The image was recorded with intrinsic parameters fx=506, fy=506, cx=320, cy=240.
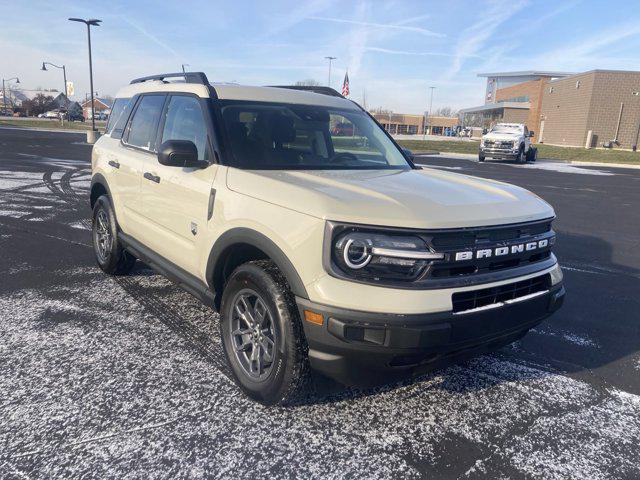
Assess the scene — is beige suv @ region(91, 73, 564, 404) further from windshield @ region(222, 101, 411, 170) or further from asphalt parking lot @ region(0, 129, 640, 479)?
asphalt parking lot @ region(0, 129, 640, 479)

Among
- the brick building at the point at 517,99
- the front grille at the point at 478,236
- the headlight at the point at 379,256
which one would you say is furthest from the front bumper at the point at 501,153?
the brick building at the point at 517,99

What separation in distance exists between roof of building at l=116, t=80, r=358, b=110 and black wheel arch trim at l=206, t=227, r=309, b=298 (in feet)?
Answer: 4.06

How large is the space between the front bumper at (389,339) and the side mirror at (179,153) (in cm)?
140

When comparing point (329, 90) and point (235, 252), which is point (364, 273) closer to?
point (235, 252)

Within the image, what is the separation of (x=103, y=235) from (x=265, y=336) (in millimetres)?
3279

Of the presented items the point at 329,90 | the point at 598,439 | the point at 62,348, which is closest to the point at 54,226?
the point at 62,348

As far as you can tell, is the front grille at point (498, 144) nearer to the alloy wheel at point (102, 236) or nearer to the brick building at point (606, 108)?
the alloy wheel at point (102, 236)

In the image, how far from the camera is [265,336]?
10.0 feet

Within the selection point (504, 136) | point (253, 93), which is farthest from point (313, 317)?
point (504, 136)

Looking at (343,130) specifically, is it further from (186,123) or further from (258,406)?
(258,406)

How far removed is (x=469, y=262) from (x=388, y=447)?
3.61ft

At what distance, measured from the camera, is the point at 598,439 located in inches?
114

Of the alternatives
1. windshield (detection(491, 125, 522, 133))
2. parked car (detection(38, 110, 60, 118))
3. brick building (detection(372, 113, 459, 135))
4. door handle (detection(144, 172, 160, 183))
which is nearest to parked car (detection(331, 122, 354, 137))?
door handle (detection(144, 172, 160, 183))

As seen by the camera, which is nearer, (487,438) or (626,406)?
(487,438)
